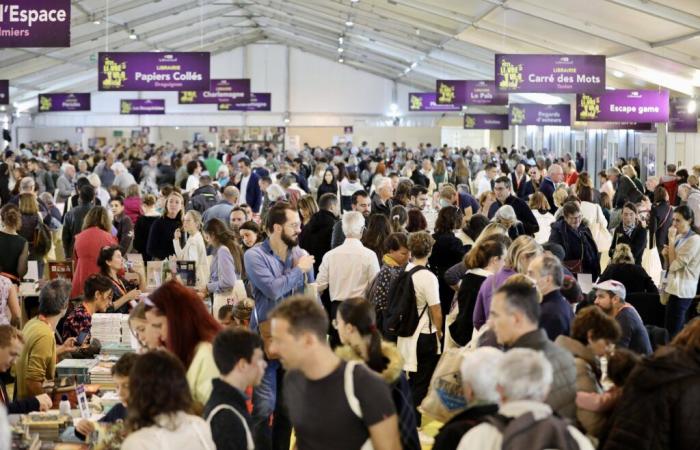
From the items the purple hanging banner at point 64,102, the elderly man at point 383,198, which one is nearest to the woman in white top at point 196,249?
the elderly man at point 383,198

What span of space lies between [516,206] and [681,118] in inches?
407

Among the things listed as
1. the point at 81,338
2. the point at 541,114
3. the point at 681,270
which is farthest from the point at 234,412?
the point at 541,114

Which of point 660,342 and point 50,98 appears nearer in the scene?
point 660,342

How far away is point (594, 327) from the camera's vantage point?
5.29 m

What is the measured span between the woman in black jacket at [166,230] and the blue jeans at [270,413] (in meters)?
4.57

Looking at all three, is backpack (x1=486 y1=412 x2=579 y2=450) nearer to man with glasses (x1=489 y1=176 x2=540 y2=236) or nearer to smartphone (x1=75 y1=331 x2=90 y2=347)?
smartphone (x1=75 y1=331 x2=90 y2=347)

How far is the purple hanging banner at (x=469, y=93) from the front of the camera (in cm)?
2775

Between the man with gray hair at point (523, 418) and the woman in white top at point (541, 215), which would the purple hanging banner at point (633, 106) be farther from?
the man with gray hair at point (523, 418)

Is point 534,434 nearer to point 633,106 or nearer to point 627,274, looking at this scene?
point 627,274

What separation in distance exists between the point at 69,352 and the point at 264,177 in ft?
27.8

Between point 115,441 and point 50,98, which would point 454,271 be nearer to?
point 115,441

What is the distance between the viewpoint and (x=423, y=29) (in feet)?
88.4

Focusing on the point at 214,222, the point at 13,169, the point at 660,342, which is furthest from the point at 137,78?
the point at 660,342

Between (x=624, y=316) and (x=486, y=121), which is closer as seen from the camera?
(x=624, y=316)
